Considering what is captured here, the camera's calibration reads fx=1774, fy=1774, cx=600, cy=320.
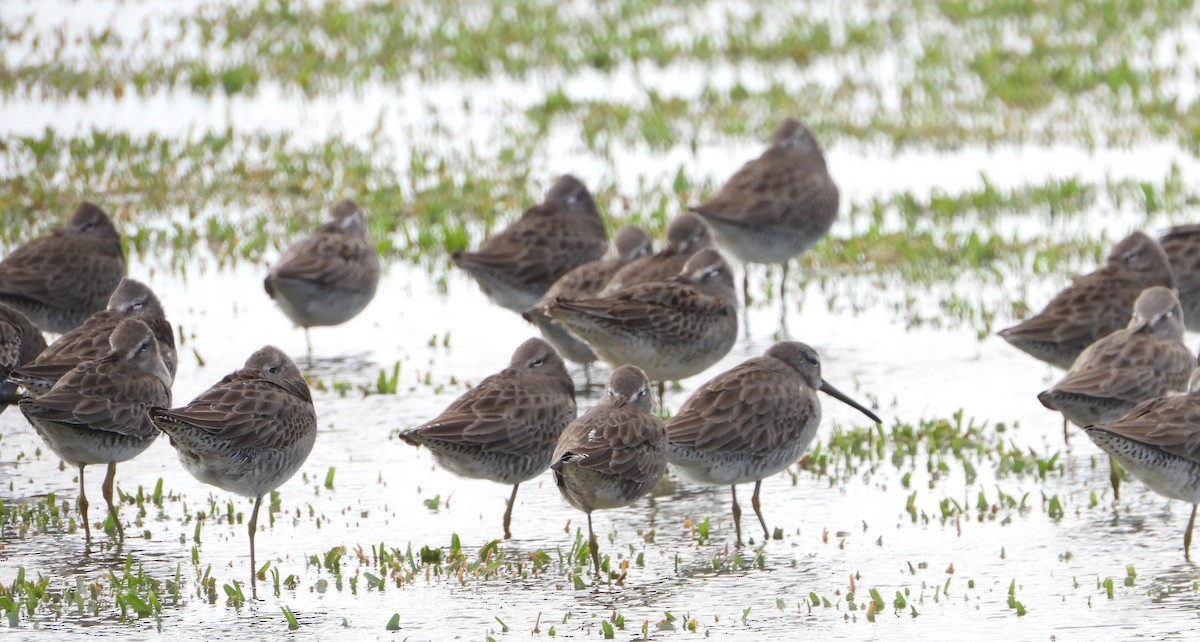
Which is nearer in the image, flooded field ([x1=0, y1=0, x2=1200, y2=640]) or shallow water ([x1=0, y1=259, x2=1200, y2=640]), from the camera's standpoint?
shallow water ([x1=0, y1=259, x2=1200, y2=640])

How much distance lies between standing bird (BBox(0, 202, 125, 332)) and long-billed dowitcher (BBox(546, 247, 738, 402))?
389 centimetres

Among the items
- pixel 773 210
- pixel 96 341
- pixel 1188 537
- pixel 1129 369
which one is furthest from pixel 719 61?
pixel 1188 537

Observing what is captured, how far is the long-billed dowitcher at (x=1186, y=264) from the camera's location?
13641 millimetres

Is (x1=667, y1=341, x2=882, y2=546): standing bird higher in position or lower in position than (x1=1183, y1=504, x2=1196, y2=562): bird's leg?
higher

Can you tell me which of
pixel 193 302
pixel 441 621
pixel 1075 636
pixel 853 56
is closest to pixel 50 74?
pixel 193 302

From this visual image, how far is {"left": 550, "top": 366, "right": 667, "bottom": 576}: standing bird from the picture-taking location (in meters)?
9.13

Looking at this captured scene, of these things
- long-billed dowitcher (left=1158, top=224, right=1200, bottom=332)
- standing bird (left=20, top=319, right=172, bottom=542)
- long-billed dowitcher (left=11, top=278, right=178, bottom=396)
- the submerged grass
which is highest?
the submerged grass

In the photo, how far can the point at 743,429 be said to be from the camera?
9.92 meters

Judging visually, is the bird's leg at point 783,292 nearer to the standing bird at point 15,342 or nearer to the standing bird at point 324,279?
the standing bird at point 324,279

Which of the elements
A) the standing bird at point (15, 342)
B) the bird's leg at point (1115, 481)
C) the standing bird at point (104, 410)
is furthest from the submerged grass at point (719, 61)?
the standing bird at point (104, 410)

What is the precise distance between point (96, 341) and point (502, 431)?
2751 mm

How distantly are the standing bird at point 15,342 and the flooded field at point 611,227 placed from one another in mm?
607

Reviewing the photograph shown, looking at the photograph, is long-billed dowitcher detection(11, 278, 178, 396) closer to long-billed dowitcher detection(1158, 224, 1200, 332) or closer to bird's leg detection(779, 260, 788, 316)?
bird's leg detection(779, 260, 788, 316)

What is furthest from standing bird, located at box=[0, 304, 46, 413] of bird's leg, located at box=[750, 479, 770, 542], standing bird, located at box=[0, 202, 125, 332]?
bird's leg, located at box=[750, 479, 770, 542]
